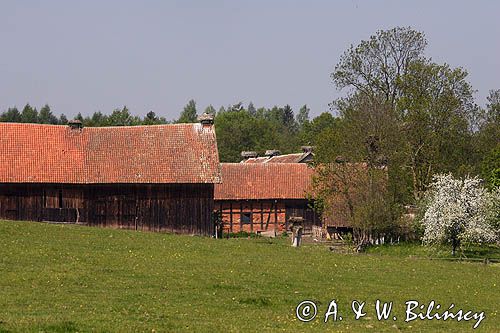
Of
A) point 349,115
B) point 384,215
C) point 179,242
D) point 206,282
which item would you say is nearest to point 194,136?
→ point 349,115

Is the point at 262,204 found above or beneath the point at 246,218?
above

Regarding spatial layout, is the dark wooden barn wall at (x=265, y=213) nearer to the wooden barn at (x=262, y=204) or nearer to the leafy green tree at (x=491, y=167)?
the wooden barn at (x=262, y=204)

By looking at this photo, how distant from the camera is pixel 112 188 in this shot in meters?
45.8

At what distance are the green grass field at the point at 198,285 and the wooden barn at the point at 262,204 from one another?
79.2 ft

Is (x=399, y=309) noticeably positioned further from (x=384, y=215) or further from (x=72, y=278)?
(x=384, y=215)

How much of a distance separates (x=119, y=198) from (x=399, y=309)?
2700 cm

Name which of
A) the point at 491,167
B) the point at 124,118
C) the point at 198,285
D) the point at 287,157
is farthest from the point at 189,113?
the point at 198,285

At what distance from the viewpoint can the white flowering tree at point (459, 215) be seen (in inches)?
1625

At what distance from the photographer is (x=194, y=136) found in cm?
4884

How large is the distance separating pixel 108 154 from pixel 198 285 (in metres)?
26.3

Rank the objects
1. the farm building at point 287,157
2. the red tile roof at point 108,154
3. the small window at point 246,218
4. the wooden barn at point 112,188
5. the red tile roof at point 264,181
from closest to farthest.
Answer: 1. the wooden barn at point 112,188
2. the red tile roof at point 108,154
3. the small window at point 246,218
4. the red tile roof at point 264,181
5. the farm building at point 287,157

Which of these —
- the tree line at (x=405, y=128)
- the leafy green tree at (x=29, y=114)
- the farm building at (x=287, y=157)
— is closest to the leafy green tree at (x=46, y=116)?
the leafy green tree at (x=29, y=114)

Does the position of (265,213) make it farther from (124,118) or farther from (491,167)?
(124,118)

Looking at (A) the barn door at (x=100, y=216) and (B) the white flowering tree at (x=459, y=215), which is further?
(A) the barn door at (x=100, y=216)
